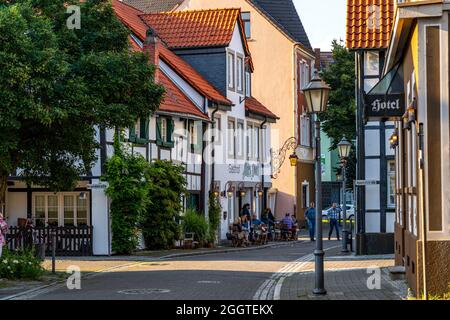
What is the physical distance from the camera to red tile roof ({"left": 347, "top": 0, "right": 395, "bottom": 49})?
30062mm

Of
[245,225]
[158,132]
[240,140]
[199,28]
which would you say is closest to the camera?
[158,132]

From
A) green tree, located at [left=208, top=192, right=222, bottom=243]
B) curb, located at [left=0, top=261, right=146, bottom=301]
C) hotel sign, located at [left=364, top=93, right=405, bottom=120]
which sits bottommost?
curb, located at [left=0, top=261, right=146, bottom=301]

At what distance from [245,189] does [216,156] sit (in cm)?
522

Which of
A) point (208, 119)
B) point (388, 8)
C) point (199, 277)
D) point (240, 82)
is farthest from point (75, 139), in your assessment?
point (240, 82)

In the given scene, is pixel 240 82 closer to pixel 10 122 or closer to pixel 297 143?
pixel 297 143

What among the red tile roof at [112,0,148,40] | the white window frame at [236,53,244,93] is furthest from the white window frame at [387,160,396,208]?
the white window frame at [236,53,244,93]

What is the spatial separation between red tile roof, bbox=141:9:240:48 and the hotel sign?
25.1 meters

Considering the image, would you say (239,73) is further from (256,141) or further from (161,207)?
(161,207)

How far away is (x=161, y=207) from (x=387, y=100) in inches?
667

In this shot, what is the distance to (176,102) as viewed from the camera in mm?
A: 38344

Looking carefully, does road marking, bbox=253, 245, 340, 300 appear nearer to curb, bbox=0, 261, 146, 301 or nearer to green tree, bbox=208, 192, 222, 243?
curb, bbox=0, 261, 146, 301


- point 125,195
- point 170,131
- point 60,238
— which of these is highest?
point 170,131

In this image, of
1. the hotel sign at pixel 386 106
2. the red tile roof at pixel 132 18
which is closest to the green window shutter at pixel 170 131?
the red tile roof at pixel 132 18

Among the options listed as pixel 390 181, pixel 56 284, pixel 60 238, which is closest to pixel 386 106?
pixel 56 284
